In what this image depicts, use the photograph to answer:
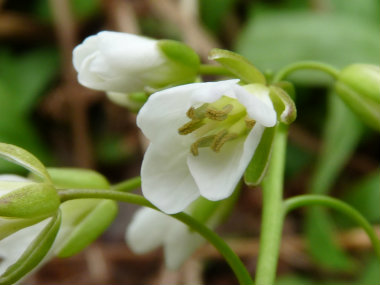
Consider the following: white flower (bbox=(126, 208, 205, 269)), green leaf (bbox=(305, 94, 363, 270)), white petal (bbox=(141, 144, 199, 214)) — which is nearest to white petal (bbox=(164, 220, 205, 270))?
white flower (bbox=(126, 208, 205, 269))

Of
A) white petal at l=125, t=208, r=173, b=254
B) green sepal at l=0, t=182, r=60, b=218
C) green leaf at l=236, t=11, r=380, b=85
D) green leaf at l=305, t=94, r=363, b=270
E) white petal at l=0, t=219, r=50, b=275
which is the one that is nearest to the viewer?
green sepal at l=0, t=182, r=60, b=218

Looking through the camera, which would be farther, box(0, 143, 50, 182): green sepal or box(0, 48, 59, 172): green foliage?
box(0, 48, 59, 172): green foliage

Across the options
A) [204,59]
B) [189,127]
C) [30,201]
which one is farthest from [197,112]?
[204,59]

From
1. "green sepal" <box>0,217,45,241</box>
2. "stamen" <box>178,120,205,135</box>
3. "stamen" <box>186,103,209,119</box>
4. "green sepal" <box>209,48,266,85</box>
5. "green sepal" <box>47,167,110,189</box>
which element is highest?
"green sepal" <box>209,48,266,85</box>

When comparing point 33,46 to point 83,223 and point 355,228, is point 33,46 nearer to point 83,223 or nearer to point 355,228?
point 355,228

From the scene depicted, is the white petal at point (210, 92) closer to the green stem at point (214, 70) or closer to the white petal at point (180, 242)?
the green stem at point (214, 70)

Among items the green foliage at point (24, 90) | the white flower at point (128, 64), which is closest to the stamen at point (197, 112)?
the white flower at point (128, 64)

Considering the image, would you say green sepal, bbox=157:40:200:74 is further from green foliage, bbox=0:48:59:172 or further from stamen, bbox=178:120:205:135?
green foliage, bbox=0:48:59:172
